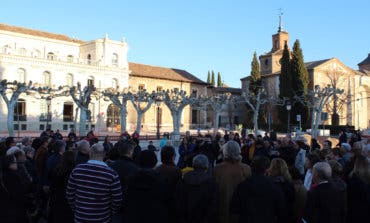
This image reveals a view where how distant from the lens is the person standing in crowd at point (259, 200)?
4.05 meters

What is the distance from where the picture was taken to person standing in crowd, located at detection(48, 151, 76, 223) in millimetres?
5004

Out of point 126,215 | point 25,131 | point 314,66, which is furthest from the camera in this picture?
point 314,66

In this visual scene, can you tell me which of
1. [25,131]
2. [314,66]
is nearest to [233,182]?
[25,131]

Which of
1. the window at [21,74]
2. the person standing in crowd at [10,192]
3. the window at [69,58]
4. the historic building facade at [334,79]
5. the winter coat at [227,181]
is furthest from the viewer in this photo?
the historic building facade at [334,79]

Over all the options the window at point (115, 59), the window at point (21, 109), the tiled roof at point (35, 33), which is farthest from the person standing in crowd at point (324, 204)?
the window at point (115, 59)

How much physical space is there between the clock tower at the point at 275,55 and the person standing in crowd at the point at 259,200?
2112 inches

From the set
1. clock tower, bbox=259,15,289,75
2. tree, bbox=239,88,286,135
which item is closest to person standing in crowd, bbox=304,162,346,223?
tree, bbox=239,88,286,135

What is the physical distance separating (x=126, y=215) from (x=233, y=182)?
1.44m

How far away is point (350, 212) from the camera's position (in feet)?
15.1

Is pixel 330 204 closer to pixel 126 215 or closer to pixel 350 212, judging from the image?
pixel 350 212

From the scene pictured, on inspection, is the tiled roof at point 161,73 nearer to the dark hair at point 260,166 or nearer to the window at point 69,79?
the window at point 69,79

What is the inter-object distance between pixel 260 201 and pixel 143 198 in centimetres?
135

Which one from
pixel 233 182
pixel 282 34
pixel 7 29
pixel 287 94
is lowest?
pixel 233 182

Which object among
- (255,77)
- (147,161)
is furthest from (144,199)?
(255,77)
